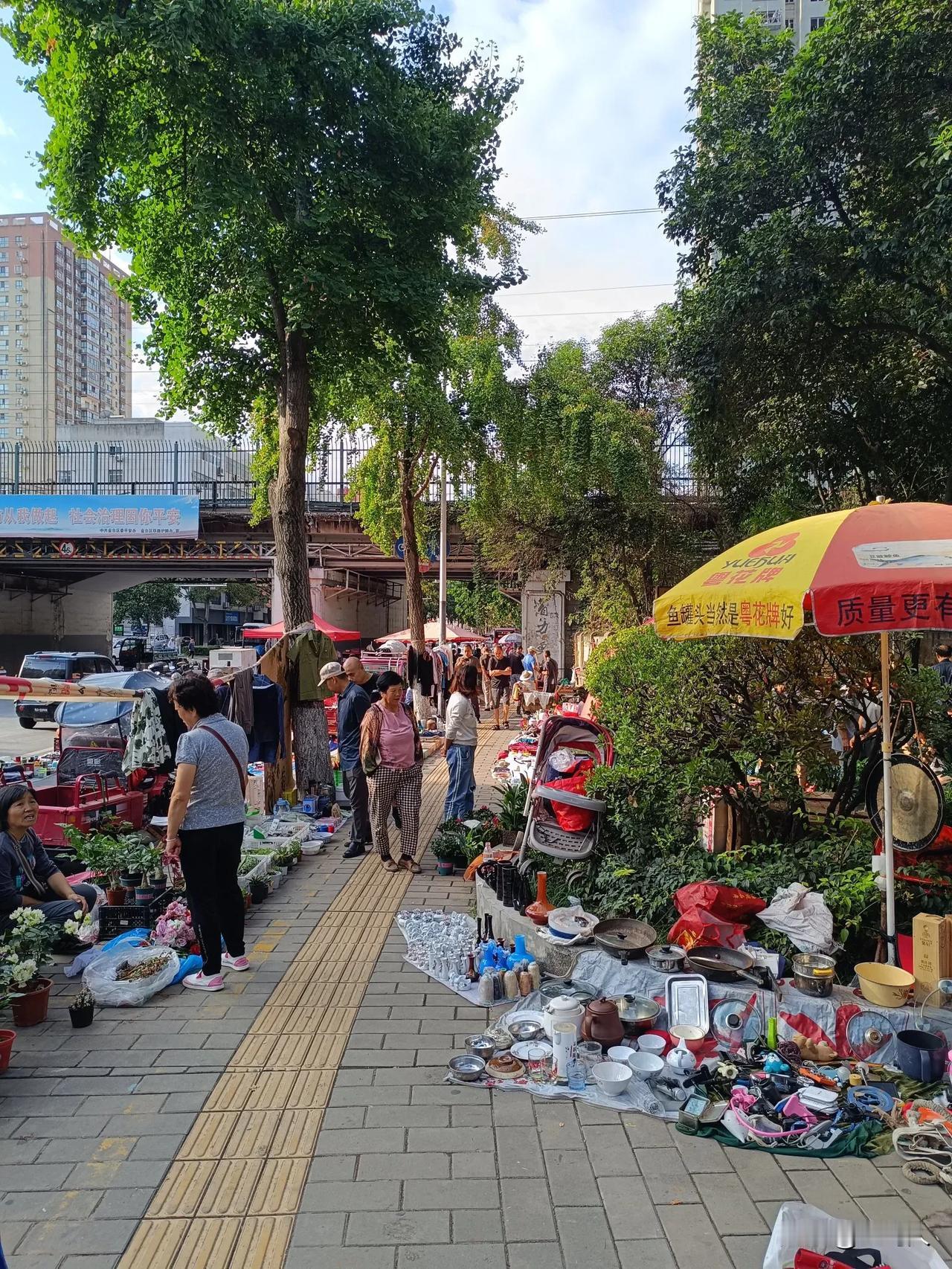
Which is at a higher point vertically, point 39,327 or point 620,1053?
point 39,327

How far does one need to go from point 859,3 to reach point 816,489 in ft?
24.9

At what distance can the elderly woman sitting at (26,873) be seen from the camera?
512 centimetres

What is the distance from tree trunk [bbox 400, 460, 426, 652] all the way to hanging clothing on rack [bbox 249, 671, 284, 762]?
7.89 metres

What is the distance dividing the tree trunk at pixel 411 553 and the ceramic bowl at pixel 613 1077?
13.4 meters

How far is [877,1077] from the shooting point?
12.7ft

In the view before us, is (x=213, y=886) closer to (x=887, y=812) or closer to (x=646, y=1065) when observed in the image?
(x=646, y=1065)

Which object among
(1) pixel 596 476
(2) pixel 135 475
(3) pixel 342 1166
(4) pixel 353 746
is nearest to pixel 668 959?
(3) pixel 342 1166

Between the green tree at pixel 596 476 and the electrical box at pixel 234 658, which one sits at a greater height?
the green tree at pixel 596 476

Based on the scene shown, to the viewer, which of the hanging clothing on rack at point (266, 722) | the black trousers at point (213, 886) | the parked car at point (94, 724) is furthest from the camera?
the parked car at point (94, 724)

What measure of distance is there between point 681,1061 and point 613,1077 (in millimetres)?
350

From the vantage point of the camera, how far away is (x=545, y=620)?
24.7 metres

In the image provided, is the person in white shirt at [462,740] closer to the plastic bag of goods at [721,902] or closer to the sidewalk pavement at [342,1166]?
the plastic bag of goods at [721,902]

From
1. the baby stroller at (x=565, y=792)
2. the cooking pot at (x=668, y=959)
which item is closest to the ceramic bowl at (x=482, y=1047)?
the cooking pot at (x=668, y=959)

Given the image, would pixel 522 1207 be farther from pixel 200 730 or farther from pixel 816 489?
pixel 816 489
